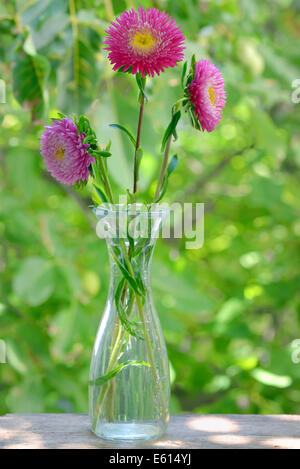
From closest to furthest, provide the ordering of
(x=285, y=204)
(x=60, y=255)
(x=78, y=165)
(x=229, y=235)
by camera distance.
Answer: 1. (x=78, y=165)
2. (x=60, y=255)
3. (x=285, y=204)
4. (x=229, y=235)

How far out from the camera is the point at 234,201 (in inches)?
62.2

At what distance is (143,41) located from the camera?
18.8 inches

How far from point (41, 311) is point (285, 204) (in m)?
0.58

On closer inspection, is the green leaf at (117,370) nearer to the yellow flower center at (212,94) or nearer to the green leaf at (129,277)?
the green leaf at (129,277)

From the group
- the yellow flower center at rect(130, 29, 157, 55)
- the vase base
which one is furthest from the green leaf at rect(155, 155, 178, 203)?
the vase base

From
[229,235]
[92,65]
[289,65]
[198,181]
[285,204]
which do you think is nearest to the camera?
[92,65]

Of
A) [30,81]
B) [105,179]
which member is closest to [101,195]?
[105,179]

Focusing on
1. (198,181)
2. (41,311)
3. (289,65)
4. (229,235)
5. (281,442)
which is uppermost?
(289,65)

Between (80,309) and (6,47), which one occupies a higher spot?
(6,47)

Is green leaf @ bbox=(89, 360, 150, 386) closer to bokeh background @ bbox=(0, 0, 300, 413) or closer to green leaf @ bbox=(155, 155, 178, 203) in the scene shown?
green leaf @ bbox=(155, 155, 178, 203)

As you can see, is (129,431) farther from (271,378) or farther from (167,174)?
(271,378)

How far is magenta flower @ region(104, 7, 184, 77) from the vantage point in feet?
1.56

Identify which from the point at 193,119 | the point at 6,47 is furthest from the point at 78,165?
the point at 6,47

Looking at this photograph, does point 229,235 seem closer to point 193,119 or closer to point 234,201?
point 234,201
